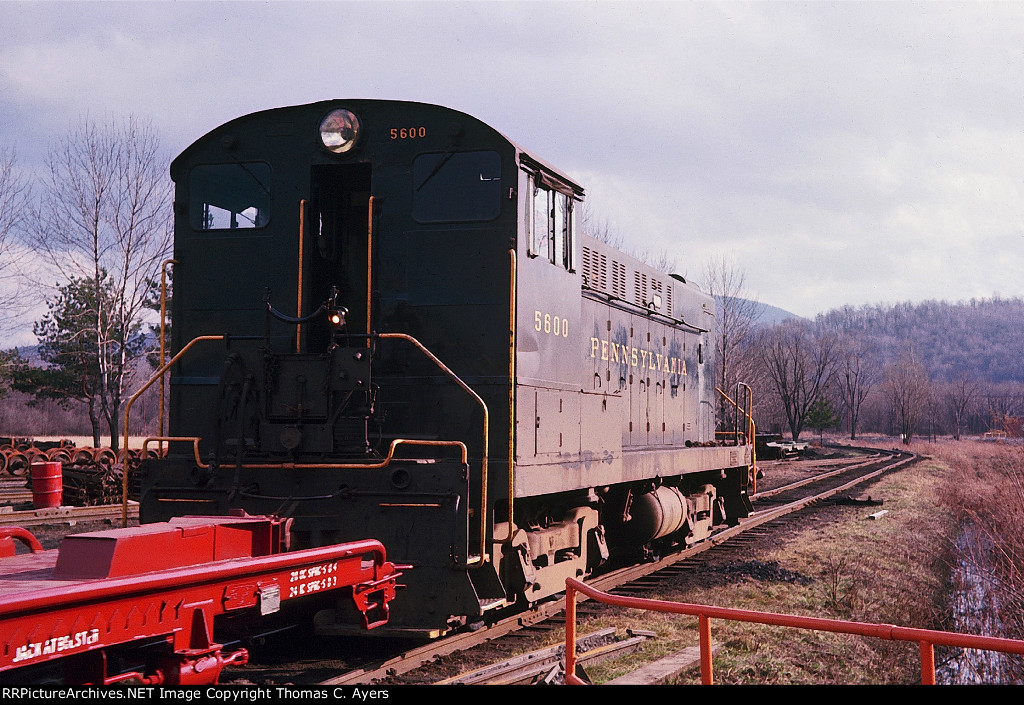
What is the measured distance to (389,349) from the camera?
7.14 metres

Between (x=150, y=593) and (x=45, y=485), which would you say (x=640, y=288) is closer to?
(x=150, y=593)

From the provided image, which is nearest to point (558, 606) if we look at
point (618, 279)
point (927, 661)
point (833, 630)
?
point (618, 279)

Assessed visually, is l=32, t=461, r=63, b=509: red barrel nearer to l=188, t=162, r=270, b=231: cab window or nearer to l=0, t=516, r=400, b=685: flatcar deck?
l=188, t=162, r=270, b=231: cab window

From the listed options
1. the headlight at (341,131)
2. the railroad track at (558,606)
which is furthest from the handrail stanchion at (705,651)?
the headlight at (341,131)

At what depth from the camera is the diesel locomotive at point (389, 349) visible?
6.23 meters

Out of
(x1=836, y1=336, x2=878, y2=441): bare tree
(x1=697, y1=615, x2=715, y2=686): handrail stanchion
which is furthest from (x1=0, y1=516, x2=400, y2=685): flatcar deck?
(x1=836, y1=336, x2=878, y2=441): bare tree

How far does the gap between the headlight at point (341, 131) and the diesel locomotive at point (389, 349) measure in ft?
0.04

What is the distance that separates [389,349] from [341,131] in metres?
1.80

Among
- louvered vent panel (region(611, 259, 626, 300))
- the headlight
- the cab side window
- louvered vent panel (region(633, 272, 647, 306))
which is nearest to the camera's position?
the headlight

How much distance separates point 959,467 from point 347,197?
1240 inches

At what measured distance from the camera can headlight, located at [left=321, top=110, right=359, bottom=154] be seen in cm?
711

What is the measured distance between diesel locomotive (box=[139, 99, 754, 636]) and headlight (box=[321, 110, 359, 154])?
0.01 m

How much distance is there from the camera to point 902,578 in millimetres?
12719

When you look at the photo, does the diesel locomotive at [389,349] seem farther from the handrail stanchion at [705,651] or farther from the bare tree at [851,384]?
the bare tree at [851,384]
